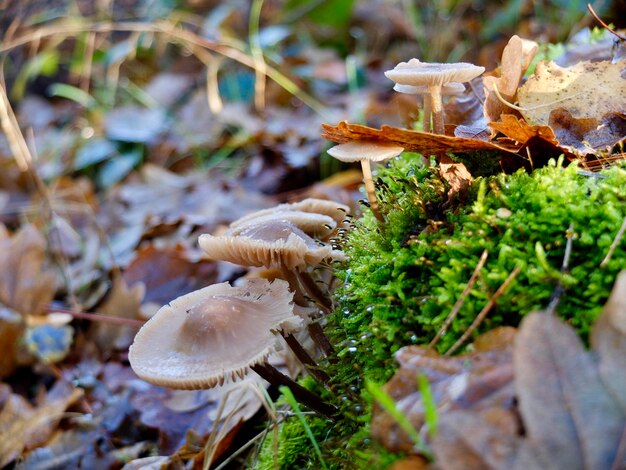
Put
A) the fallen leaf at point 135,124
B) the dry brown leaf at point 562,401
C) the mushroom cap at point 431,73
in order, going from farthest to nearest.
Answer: the fallen leaf at point 135,124, the mushroom cap at point 431,73, the dry brown leaf at point 562,401

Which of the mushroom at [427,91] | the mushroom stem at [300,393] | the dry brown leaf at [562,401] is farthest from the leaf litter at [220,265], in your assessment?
the mushroom stem at [300,393]

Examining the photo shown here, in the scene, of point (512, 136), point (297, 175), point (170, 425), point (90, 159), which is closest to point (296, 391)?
point (512, 136)

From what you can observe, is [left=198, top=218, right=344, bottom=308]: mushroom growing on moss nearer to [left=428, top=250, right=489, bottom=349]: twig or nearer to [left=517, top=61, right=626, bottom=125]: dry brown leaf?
[left=428, top=250, right=489, bottom=349]: twig

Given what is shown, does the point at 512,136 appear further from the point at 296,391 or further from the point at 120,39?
the point at 120,39

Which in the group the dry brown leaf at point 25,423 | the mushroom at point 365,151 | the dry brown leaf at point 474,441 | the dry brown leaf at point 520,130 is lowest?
the dry brown leaf at point 25,423

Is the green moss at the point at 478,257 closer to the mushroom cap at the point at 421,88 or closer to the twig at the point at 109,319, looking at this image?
the mushroom cap at the point at 421,88

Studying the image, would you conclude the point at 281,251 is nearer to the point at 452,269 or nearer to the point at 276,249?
the point at 276,249
